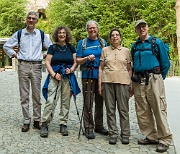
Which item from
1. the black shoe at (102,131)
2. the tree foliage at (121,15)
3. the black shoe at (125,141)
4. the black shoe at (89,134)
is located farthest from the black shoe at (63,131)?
the tree foliage at (121,15)

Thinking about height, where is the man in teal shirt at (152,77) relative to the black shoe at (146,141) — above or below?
above

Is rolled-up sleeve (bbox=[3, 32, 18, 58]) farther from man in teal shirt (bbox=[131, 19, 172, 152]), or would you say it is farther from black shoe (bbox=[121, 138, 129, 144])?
black shoe (bbox=[121, 138, 129, 144])

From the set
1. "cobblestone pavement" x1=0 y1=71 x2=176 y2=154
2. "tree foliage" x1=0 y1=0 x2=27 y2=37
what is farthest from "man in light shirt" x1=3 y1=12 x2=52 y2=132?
"tree foliage" x1=0 y1=0 x2=27 y2=37

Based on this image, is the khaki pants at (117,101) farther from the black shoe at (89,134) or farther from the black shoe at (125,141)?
the black shoe at (89,134)

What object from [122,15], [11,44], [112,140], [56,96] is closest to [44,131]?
[56,96]

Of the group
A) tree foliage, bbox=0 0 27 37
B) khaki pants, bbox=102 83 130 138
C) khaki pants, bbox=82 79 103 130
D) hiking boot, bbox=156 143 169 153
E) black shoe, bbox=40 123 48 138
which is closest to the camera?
hiking boot, bbox=156 143 169 153

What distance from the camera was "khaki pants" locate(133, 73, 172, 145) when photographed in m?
4.03

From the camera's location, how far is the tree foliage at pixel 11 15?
113 feet

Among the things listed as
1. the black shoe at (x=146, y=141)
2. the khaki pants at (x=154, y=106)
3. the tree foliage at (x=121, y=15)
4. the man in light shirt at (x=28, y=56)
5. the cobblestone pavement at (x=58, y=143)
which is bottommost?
the cobblestone pavement at (x=58, y=143)

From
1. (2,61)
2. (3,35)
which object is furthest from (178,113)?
(3,35)

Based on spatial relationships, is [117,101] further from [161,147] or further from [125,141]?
[161,147]

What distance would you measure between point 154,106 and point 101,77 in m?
0.86

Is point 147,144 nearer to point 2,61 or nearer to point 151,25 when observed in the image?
point 151,25

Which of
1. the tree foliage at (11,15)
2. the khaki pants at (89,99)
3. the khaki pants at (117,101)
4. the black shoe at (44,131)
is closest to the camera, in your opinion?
the khaki pants at (117,101)
